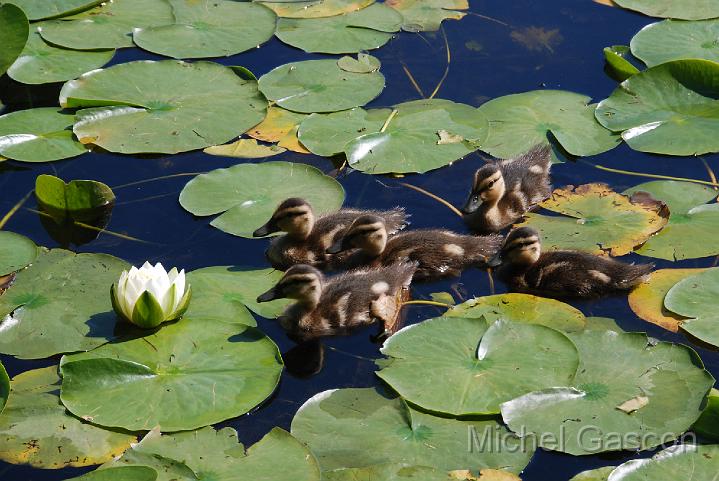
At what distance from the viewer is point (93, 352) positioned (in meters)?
5.14

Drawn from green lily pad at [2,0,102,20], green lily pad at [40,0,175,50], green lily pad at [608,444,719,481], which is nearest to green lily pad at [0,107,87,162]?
green lily pad at [40,0,175,50]

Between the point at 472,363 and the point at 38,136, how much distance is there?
3464mm

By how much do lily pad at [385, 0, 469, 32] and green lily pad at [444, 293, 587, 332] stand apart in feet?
11.3

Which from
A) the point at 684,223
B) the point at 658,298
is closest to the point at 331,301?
the point at 658,298

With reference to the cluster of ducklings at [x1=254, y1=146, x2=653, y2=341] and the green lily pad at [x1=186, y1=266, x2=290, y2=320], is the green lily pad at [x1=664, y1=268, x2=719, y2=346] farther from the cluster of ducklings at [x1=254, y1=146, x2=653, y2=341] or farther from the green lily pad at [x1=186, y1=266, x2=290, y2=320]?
the green lily pad at [x1=186, y1=266, x2=290, y2=320]

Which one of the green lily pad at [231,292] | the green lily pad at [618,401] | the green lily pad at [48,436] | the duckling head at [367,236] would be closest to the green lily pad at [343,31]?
the duckling head at [367,236]

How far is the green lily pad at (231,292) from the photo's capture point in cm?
546

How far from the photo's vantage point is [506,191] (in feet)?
21.1

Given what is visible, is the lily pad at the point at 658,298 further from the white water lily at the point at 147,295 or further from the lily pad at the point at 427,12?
the lily pad at the point at 427,12

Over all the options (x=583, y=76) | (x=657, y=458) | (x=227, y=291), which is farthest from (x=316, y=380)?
(x=583, y=76)

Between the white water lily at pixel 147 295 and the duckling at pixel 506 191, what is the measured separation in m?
1.89

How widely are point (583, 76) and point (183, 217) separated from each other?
128 inches

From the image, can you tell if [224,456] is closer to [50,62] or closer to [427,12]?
[50,62]

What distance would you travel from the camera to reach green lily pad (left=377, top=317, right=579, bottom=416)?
4820mm
